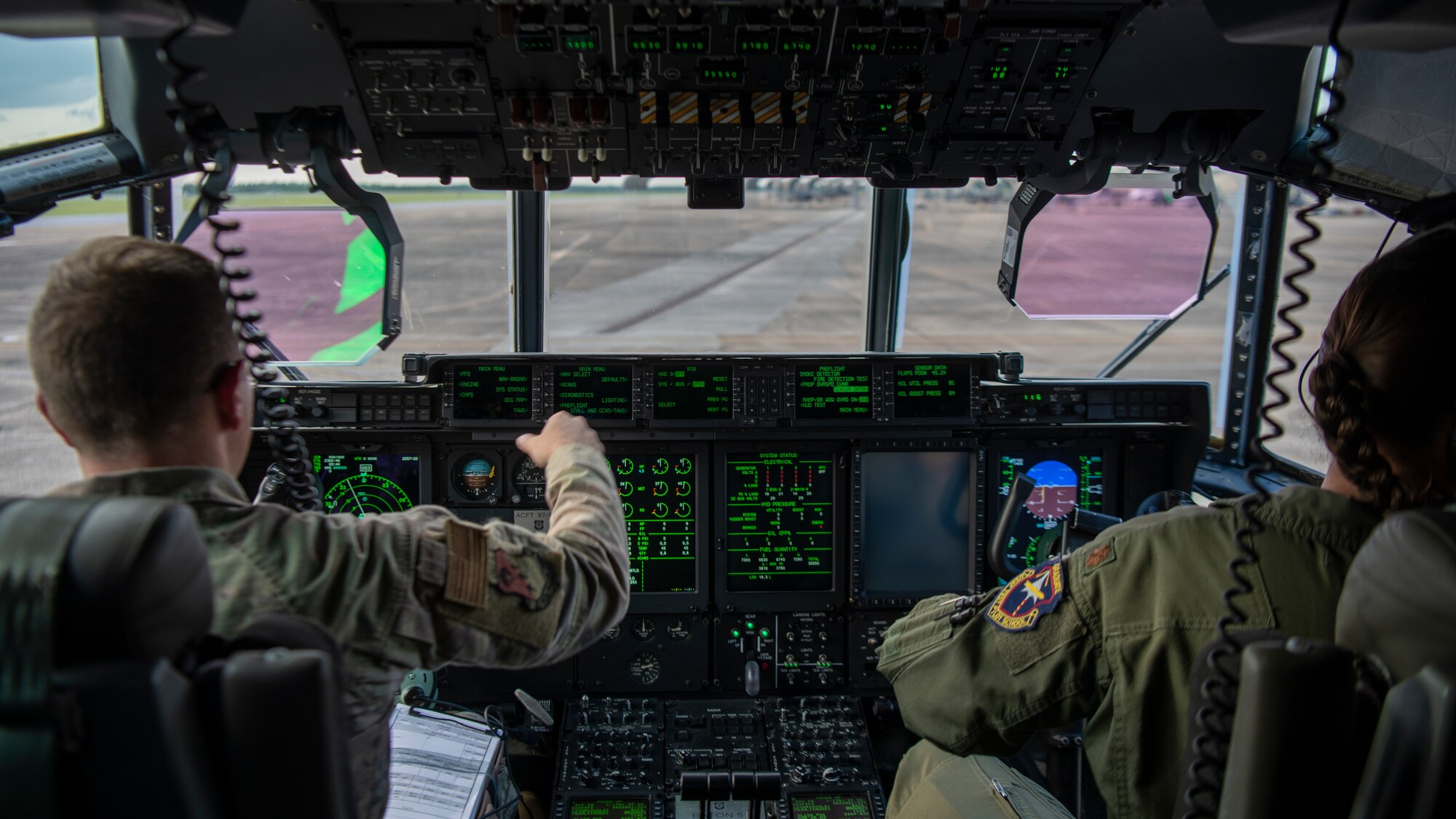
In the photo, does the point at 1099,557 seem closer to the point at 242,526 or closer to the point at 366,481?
the point at 242,526

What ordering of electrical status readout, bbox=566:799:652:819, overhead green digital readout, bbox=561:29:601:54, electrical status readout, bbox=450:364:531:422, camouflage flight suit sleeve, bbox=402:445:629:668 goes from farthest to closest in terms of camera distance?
electrical status readout, bbox=450:364:531:422
electrical status readout, bbox=566:799:652:819
overhead green digital readout, bbox=561:29:601:54
camouflage flight suit sleeve, bbox=402:445:629:668

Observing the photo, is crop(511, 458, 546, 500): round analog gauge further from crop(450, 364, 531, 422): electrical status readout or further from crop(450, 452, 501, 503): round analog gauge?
crop(450, 364, 531, 422): electrical status readout

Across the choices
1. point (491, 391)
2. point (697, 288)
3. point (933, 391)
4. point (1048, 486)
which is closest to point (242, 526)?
point (491, 391)

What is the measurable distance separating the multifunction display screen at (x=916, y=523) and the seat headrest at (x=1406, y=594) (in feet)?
6.51

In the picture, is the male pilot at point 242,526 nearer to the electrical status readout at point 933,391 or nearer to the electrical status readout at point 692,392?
the electrical status readout at point 692,392

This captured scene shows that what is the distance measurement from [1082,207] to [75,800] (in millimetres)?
2885

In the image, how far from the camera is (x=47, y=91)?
2.21 m

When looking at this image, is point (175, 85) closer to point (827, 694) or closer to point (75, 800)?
point (75, 800)

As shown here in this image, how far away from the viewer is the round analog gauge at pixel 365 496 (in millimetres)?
2861

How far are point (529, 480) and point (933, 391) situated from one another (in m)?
1.22

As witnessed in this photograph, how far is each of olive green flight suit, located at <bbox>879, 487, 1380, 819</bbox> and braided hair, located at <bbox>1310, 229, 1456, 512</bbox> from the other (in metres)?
0.05

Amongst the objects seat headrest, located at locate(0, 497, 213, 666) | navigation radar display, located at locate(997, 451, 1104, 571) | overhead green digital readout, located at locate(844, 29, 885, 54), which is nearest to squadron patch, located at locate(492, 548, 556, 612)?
seat headrest, located at locate(0, 497, 213, 666)

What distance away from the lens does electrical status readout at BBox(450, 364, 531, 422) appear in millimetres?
2738

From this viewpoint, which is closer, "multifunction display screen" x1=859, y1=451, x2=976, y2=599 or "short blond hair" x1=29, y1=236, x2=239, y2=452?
"short blond hair" x1=29, y1=236, x2=239, y2=452
